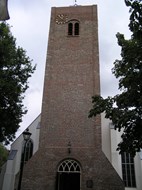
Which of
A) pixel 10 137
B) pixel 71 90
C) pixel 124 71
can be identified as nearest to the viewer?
A: pixel 124 71

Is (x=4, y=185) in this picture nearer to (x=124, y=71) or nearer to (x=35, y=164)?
(x=35, y=164)

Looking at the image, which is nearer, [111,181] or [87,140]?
[111,181]

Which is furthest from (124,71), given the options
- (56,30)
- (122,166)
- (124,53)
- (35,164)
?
(122,166)

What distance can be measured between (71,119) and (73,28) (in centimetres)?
851

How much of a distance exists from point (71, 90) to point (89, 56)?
3372 millimetres

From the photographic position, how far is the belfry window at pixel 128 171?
1958 cm

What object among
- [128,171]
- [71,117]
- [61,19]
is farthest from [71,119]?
[61,19]

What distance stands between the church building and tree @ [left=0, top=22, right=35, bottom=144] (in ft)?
6.17

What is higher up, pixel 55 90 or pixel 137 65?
pixel 55 90

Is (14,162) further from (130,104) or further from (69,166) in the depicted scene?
(130,104)

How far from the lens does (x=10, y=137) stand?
1519 cm

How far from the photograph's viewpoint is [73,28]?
19.4 m

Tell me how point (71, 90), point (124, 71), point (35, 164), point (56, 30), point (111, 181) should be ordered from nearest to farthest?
point (124, 71)
point (111, 181)
point (35, 164)
point (71, 90)
point (56, 30)

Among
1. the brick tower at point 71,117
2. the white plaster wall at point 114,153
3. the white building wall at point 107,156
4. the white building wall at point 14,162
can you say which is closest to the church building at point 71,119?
the brick tower at point 71,117
